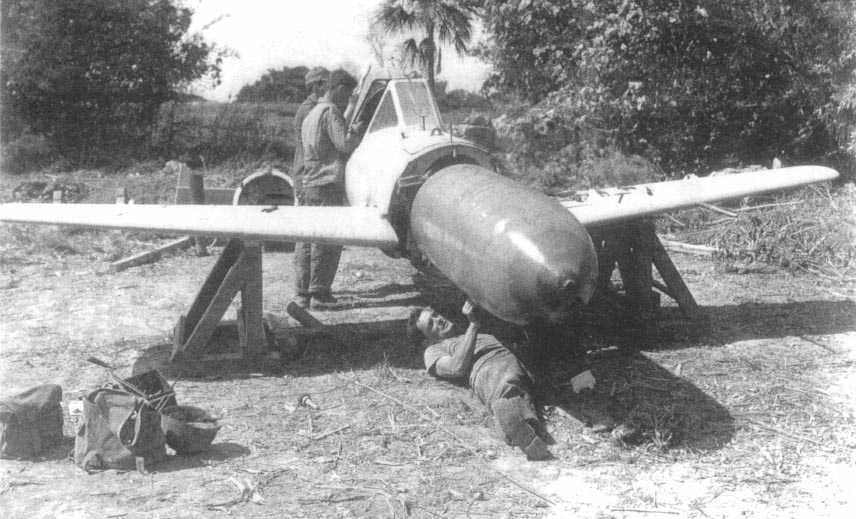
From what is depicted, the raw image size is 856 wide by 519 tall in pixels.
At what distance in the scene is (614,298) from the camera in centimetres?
720

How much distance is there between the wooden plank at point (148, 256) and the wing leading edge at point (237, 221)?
3.15m

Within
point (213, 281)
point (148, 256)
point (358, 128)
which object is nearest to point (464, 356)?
point (213, 281)

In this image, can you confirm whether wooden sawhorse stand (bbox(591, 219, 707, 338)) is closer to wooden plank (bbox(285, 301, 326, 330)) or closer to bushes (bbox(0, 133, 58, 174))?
wooden plank (bbox(285, 301, 326, 330))

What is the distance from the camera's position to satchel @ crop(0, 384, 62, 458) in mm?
4293

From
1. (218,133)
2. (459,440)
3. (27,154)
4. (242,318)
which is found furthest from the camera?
(218,133)

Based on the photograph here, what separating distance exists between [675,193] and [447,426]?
3444 millimetres

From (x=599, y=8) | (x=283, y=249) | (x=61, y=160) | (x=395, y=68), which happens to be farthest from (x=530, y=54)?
(x=61, y=160)

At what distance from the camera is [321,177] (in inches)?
317

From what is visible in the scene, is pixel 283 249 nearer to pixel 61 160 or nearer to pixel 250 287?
pixel 250 287

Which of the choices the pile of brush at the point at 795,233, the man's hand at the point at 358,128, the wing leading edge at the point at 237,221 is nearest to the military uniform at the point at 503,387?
the wing leading edge at the point at 237,221

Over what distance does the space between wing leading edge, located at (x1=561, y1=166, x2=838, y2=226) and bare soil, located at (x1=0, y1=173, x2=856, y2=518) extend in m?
1.04

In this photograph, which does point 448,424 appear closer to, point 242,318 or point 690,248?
point 242,318

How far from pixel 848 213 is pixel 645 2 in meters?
Result: 5.16

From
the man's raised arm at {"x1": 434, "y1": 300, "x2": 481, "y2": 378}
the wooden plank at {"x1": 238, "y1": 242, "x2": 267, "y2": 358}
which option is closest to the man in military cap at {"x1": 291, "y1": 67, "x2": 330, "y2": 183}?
the wooden plank at {"x1": 238, "y1": 242, "x2": 267, "y2": 358}
